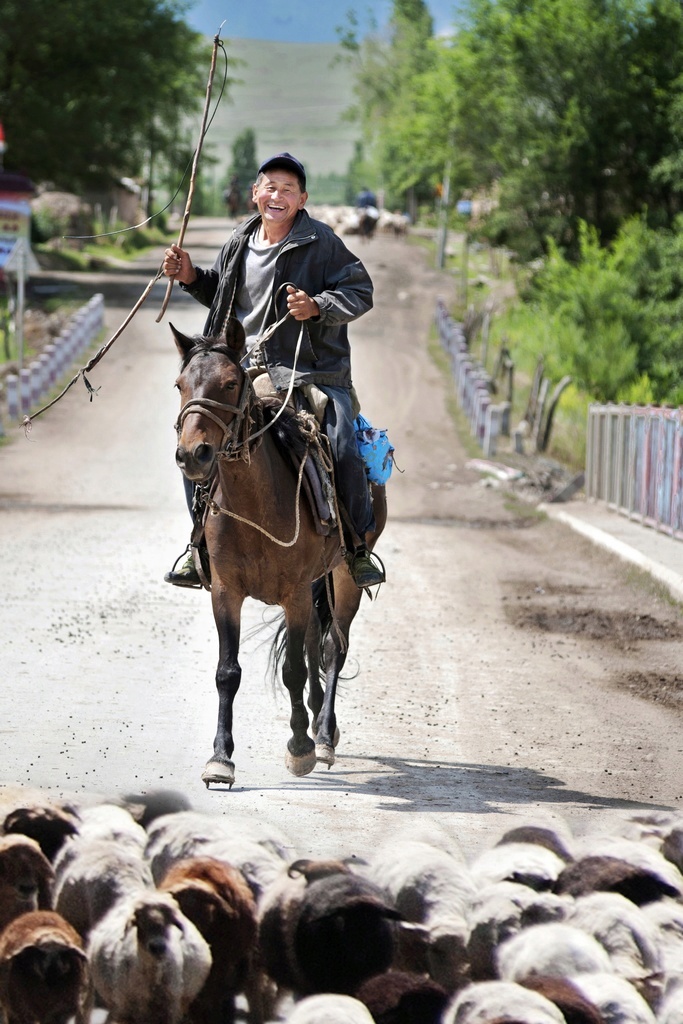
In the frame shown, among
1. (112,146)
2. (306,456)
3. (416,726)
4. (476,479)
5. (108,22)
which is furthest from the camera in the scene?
(112,146)

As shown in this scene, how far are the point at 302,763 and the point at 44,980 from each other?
8.95ft

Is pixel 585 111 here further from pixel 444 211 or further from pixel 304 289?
pixel 304 289

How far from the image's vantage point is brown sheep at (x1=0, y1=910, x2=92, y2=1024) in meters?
4.57

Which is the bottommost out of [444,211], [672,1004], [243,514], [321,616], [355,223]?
[672,1004]

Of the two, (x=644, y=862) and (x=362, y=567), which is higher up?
(x=362, y=567)

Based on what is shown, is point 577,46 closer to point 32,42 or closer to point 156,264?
point 32,42

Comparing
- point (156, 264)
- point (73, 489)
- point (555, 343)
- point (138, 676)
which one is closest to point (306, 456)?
point (138, 676)

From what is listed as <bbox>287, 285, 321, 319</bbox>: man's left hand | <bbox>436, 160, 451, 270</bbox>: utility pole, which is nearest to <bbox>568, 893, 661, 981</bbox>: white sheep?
<bbox>287, 285, 321, 319</bbox>: man's left hand

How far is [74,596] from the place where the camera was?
12.2 meters

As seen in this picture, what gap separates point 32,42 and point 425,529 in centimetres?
3301

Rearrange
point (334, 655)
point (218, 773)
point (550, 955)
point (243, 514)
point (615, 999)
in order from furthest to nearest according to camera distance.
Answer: point (334, 655), point (243, 514), point (218, 773), point (550, 955), point (615, 999)

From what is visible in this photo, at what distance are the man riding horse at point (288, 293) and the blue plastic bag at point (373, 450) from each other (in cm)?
31

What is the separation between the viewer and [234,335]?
21.3 ft

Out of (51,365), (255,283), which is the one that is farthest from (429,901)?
(51,365)
